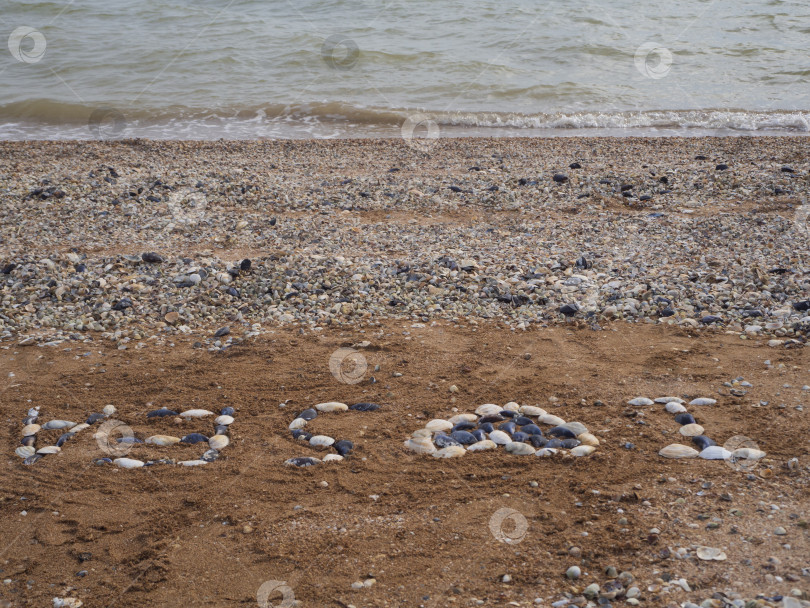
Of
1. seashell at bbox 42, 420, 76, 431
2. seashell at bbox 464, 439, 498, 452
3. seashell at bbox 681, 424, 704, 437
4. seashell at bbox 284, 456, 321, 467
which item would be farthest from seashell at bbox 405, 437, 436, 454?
seashell at bbox 42, 420, 76, 431

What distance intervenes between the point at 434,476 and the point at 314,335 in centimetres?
209

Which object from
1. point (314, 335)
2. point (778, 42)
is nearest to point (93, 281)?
point (314, 335)

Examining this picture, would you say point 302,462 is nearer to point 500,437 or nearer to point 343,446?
point 343,446

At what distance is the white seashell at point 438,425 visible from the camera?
4191 mm

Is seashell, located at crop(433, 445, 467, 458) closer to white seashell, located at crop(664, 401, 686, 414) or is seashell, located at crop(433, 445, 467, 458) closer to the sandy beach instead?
the sandy beach

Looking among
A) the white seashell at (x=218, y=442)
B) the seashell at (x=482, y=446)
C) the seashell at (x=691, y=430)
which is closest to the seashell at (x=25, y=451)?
the white seashell at (x=218, y=442)

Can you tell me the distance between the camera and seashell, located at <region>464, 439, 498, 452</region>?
4.00 metres

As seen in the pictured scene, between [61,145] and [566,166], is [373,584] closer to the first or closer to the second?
[566,166]

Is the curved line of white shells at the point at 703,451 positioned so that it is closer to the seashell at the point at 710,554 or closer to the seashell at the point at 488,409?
the seashell at the point at 710,554

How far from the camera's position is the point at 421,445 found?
404 centimetres

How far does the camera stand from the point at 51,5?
1961cm

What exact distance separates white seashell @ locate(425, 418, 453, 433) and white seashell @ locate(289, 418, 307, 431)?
0.81 metres

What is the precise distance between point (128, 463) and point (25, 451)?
699 mm

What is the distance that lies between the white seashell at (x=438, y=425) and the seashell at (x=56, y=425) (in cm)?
238
